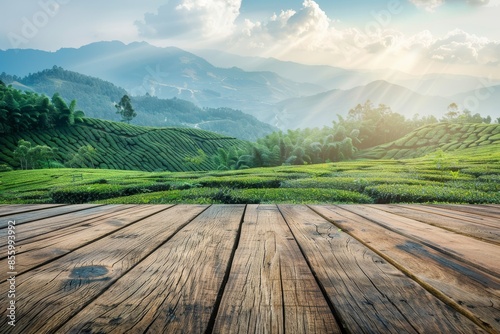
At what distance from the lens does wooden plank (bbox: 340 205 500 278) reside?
4.99 ft

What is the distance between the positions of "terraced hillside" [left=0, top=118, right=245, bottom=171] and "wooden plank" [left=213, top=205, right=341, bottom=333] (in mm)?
52070

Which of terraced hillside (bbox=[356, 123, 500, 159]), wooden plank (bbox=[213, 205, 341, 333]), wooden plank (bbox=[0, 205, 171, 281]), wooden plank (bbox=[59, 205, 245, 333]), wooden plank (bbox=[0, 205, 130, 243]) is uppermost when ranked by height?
terraced hillside (bbox=[356, 123, 500, 159])

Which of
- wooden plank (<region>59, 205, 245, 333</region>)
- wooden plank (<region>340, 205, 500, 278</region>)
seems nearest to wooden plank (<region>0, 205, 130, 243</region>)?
wooden plank (<region>59, 205, 245, 333</region>)

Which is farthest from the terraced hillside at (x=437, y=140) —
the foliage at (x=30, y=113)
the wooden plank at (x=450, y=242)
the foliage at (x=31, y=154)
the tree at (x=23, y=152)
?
the foliage at (x=30, y=113)

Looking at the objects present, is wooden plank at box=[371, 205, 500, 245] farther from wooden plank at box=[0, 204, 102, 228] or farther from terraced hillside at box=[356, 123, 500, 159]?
terraced hillside at box=[356, 123, 500, 159]

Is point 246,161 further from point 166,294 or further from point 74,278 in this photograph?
point 166,294

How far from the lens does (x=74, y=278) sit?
1288 millimetres

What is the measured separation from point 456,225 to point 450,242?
67 cm

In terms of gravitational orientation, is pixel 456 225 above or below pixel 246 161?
below

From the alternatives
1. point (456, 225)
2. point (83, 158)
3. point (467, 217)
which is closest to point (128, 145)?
point (83, 158)

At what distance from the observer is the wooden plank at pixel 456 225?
6.86 feet

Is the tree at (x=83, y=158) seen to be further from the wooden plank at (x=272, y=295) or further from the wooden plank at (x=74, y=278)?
the wooden plank at (x=272, y=295)

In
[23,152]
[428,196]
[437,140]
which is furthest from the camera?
[437,140]

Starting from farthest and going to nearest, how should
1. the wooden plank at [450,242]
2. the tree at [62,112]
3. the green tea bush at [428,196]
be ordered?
1. the tree at [62,112]
2. the green tea bush at [428,196]
3. the wooden plank at [450,242]
